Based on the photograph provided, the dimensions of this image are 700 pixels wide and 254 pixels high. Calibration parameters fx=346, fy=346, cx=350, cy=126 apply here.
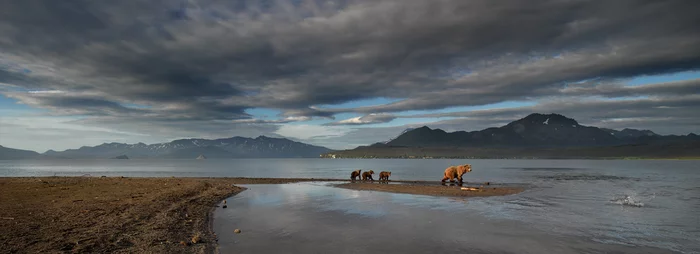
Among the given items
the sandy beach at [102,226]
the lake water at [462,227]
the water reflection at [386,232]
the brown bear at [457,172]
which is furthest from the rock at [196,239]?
the brown bear at [457,172]

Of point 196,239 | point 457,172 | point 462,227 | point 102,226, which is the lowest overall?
point 462,227

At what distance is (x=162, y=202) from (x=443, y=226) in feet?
60.1

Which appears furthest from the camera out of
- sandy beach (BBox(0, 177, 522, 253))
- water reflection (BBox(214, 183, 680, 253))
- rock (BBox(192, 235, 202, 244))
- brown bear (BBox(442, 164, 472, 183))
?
brown bear (BBox(442, 164, 472, 183))

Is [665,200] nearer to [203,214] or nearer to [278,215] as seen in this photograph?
[278,215]

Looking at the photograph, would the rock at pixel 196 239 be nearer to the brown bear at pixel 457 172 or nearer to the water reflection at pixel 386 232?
the water reflection at pixel 386 232

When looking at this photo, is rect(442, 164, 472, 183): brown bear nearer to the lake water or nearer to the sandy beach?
the lake water

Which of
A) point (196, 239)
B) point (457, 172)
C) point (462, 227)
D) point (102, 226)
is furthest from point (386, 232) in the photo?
point (457, 172)

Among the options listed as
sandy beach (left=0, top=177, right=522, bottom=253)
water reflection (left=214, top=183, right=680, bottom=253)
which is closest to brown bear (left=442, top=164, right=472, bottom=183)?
water reflection (left=214, top=183, right=680, bottom=253)

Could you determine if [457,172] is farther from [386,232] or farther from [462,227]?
[386,232]

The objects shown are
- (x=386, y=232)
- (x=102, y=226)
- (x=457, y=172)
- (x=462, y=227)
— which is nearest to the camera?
(x=102, y=226)

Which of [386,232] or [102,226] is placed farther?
[386,232]

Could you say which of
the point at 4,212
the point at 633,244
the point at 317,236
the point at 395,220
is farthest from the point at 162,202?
the point at 633,244

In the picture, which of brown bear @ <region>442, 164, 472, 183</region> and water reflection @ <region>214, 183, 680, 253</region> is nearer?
water reflection @ <region>214, 183, 680, 253</region>

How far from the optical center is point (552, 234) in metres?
14.9
